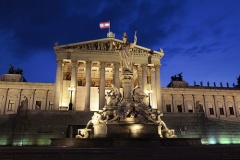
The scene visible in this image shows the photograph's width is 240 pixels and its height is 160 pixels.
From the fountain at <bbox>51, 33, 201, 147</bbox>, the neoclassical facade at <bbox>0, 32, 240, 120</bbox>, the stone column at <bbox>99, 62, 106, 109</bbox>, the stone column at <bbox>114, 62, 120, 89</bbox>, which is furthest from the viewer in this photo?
the stone column at <bbox>114, 62, 120, 89</bbox>

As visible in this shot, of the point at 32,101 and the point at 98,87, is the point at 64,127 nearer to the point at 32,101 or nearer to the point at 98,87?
the point at 98,87

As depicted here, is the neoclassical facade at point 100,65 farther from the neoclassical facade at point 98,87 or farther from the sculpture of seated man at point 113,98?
the sculpture of seated man at point 113,98

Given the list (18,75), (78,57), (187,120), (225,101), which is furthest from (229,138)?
(18,75)

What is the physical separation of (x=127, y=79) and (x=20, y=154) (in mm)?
11632

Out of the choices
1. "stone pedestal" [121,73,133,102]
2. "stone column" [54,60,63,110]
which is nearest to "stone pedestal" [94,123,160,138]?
"stone pedestal" [121,73,133,102]

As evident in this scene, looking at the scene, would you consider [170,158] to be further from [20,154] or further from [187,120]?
[187,120]

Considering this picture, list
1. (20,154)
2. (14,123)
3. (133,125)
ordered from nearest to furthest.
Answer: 1. (20,154)
2. (133,125)
3. (14,123)

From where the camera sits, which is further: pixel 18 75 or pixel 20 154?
pixel 18 75

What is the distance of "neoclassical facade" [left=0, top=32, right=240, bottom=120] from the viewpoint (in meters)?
44.8

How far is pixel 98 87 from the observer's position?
54.1 metres

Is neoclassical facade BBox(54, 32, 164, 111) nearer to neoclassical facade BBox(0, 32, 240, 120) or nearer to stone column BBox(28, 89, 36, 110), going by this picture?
neoclassical facade BBox(0, 32, 240, 120)

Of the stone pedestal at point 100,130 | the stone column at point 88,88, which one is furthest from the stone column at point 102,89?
the stone pedestal at point 100,130

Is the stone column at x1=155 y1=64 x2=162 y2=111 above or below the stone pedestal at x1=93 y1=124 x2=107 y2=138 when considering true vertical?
above

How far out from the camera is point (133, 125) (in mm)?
18188
